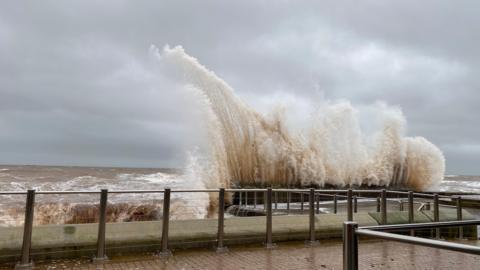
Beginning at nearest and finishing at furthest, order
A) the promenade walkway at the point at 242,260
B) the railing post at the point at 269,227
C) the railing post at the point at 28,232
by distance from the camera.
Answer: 1. the railing post at the point at 28,232
2. the promenade walkway at the point at 242,260
3. the railing post at the point at 269,227

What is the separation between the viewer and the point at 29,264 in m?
6.22

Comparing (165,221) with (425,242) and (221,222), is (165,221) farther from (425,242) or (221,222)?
(425,242)

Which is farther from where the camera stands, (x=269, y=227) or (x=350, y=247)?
(x=269, y=227)

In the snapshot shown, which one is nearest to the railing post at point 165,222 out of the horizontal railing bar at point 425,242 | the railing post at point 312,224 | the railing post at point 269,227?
the railing post at point 269,227

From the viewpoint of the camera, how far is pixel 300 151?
3347cm

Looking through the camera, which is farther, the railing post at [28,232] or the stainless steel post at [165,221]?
the stainless steel post at [165,221]

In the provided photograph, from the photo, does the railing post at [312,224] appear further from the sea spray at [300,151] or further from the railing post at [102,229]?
the sea spray at [300,151]

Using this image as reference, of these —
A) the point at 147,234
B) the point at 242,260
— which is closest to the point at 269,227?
the point at 242,260

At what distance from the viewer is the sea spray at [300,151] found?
97.1 ft

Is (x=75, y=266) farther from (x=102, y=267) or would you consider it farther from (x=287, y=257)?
(x=287, y=257)

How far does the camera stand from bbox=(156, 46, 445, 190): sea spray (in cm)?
2959

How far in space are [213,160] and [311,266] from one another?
21377mm

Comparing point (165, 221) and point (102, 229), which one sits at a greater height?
point (165, 221)

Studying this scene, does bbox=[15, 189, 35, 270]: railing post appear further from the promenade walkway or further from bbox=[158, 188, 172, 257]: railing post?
bbox=[158, 188, 172, 257]: railing post
